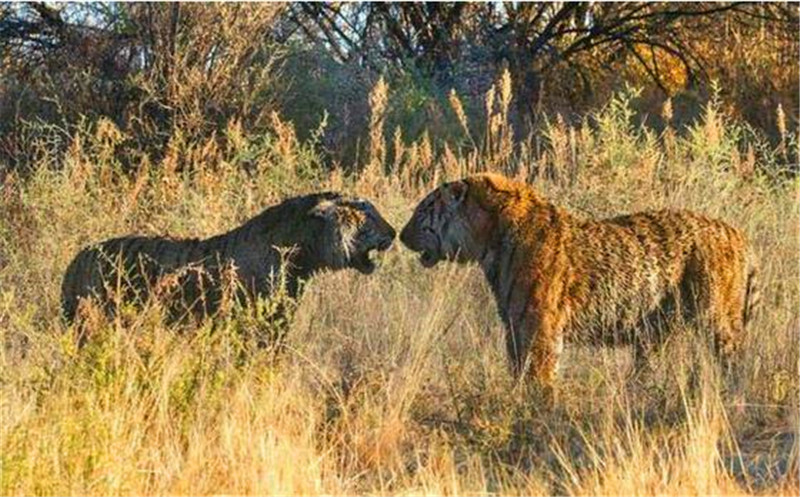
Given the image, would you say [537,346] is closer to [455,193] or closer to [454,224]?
[454,224]

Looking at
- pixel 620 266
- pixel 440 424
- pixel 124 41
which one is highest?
pixel 124 41

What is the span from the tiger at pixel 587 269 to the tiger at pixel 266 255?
17.4 inches

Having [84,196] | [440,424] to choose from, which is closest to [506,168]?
[84,196]

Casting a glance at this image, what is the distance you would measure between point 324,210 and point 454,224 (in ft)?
2.46

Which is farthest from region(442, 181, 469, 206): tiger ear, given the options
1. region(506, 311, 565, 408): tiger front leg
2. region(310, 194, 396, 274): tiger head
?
region(506, 311, 565, 408): tiger front leg

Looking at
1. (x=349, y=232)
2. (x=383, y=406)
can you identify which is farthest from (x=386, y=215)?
(x=383, y=406)

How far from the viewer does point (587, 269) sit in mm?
7910

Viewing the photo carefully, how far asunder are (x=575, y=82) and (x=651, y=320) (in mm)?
14487

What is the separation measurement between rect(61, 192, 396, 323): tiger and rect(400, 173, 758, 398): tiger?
441 millimetres

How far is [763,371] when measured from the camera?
7.80 metres

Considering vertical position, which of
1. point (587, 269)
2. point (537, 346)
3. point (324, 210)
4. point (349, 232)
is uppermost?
point (324, 210)

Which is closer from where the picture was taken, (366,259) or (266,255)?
(266,255)

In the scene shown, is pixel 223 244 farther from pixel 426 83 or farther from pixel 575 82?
pixel 575 82

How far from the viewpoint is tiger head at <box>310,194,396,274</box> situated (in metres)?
8.26
